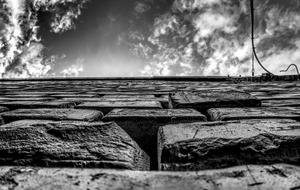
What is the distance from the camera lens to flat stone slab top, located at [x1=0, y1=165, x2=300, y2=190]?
1.66ft

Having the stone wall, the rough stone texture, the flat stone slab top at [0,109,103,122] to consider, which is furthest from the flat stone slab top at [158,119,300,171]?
the flat stone slab top at [0,109,103,122]

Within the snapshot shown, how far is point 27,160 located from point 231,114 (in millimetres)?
746

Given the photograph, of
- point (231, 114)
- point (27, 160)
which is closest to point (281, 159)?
point (231, 114)

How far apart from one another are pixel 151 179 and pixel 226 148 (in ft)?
0.70

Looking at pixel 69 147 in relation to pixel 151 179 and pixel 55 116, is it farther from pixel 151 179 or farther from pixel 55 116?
pixel 55 116

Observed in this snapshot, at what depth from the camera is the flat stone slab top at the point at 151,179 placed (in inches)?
19.9

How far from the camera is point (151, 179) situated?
21.2 inches

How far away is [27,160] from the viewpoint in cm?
62

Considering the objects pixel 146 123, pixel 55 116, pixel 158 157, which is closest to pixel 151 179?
pixel 158 157

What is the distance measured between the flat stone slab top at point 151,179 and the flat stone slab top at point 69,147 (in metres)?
0.03

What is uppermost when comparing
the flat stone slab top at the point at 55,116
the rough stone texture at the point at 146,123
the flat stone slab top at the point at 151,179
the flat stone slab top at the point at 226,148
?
the flat stone slab top at the point at 55,116

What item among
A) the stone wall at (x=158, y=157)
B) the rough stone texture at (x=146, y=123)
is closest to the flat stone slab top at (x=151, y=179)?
the stone wall at (x=158, y=157)

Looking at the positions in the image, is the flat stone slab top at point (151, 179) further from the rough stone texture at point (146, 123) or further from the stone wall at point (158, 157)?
the rough stone texture at point (146, 123)

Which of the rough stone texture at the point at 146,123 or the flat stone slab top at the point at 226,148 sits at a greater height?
the rough stone texture at the point at 146,123
